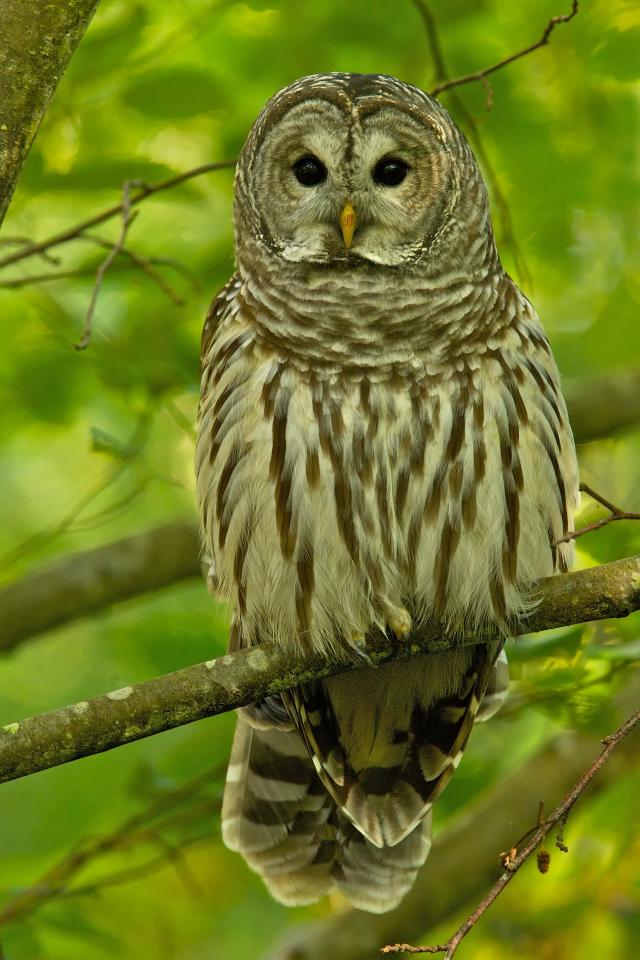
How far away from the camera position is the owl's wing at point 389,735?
421 cm

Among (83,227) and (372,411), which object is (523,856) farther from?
(83,227)

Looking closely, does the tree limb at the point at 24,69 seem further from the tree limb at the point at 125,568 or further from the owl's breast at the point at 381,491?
the tree limb at the point at 125,568

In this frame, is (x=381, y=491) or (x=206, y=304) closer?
(x=381, y=491)

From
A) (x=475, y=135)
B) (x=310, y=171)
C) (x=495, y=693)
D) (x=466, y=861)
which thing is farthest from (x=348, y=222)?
(x=466, y=861)

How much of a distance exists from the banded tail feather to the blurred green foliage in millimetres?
306

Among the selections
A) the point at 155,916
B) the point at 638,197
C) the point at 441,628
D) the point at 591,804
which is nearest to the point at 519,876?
the point at 591,804

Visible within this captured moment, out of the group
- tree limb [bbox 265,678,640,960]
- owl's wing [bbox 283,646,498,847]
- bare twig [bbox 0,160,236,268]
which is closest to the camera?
bare twig [bbox 0,160,236,268]

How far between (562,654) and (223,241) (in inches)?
84.3

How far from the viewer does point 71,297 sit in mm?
5469

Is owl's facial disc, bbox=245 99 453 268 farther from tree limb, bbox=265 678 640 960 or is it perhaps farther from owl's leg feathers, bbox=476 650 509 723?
tree limb, bbox=265 678 640 960

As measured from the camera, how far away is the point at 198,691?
3002 millimetres

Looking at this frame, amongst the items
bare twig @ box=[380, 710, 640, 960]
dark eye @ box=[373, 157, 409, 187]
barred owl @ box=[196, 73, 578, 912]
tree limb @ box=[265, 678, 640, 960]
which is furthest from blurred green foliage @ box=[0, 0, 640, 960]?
bare twig @ box=[380, 710, 640, 960]

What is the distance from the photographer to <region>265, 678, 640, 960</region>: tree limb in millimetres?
5059

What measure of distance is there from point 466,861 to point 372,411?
2.19 m
